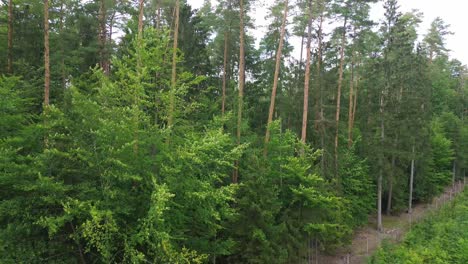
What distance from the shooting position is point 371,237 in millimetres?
21984

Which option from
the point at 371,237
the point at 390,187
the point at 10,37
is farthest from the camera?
the point at 390,187

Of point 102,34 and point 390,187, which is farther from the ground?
point 102,34

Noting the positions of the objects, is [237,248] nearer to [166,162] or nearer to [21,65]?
[166,162]

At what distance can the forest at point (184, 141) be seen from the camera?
370 inches

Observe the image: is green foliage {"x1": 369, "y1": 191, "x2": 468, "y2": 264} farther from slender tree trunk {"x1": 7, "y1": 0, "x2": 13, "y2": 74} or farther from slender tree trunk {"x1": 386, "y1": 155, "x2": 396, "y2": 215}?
slender tree trunk {"x1": 7, "y1": 0, "x2": 13, "y2": 74}

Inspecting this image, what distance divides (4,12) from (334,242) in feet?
69.5

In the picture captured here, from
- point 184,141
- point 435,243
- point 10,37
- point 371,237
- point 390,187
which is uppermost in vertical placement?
point 10,37

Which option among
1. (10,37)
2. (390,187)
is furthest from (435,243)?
(10,37)

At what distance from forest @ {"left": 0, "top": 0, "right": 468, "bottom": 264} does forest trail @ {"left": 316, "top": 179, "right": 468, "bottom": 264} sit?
2.24ft

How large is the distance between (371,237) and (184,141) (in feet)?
54.1

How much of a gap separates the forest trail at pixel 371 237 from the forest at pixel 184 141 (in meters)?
0.68

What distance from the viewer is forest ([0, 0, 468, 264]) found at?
9.39 metres

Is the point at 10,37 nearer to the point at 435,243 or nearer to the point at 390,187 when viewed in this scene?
the point at 435,243

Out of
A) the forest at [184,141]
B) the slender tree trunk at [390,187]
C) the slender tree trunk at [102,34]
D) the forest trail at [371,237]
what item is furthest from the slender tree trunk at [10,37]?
the slender tree trunk at [390,187]
